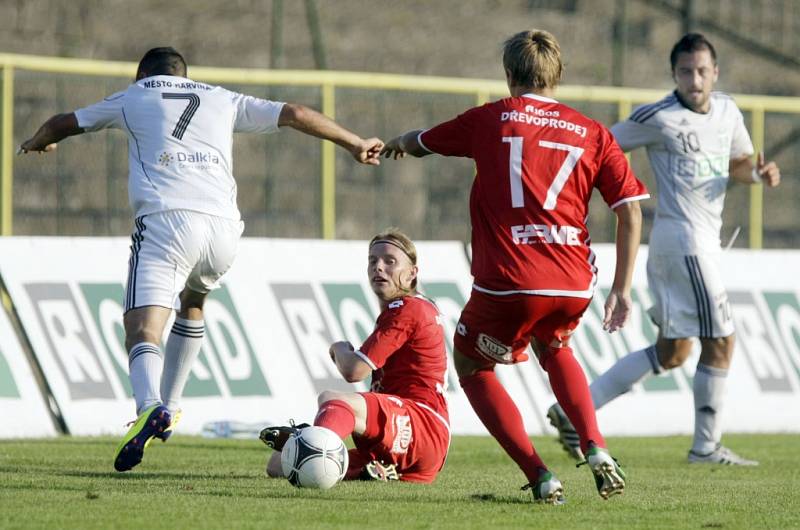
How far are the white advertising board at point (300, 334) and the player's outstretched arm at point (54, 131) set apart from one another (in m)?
2.54

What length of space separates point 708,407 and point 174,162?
3572 millimetres

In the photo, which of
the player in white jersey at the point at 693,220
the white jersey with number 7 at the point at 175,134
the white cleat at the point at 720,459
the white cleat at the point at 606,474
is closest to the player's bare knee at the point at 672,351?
the player in white jersey at the point at 693,220

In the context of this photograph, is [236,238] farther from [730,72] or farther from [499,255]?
[730,72]

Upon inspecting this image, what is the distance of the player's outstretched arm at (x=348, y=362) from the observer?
7.15m

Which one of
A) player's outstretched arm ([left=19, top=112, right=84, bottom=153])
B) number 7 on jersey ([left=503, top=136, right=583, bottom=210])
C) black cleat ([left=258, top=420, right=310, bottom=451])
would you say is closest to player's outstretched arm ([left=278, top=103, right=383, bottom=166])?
player's outstretched arm ([left=19, top=112, right=84, bottom=153])

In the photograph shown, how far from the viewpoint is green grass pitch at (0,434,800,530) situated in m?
6.17

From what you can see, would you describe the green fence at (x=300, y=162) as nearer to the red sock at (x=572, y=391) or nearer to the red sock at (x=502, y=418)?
the red sock at (x=502, y=418)

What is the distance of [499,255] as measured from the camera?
6.76 metres

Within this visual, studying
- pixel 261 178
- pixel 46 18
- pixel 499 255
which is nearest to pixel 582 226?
pixel 499 255

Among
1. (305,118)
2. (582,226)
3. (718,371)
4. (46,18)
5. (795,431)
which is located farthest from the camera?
(46,18)

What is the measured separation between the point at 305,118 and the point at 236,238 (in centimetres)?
71

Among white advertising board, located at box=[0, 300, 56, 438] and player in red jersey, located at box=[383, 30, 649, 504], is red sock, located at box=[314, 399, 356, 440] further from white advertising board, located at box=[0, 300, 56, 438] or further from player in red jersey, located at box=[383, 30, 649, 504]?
white advertising board, located at box=[0, 300, 56, 438]

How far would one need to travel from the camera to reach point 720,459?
954 cm

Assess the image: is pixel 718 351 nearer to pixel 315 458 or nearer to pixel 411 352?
pixel 411 352
